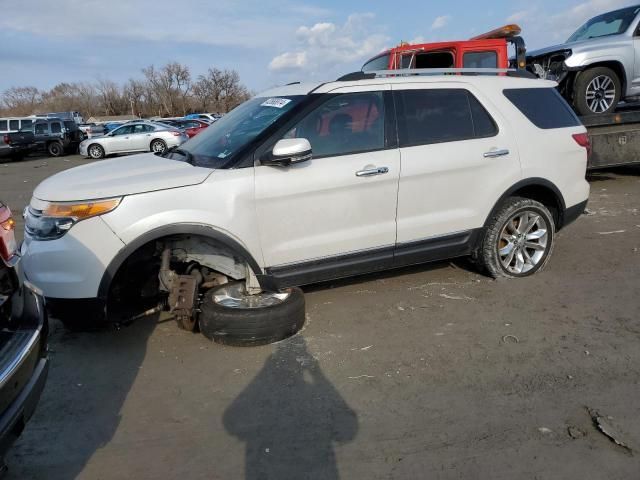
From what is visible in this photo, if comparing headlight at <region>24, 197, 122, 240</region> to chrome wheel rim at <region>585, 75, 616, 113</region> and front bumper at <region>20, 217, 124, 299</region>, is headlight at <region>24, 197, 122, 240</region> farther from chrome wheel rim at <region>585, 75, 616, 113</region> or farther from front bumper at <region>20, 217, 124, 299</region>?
chrome wheel rim at <region>585, 75, 616, 113</region>

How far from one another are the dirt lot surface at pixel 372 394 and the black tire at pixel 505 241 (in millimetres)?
179

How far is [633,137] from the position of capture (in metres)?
7.42

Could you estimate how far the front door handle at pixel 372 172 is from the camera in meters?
3.67

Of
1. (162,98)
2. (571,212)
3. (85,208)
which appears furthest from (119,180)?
(162,98)

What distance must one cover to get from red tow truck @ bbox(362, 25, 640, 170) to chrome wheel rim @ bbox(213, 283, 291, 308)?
580 cm

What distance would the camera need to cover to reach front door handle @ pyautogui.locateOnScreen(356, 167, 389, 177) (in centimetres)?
367

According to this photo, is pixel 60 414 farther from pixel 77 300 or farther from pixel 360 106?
pixel 360 106

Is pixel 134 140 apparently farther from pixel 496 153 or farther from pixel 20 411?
pixel 20 411

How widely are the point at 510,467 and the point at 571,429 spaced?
0.49m

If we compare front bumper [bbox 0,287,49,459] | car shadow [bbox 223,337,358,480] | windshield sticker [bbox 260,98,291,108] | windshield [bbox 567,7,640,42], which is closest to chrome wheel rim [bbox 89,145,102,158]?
windshield [bbox 567,7,640,42]

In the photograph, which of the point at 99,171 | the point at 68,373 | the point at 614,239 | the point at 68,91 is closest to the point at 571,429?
the point at 68,373

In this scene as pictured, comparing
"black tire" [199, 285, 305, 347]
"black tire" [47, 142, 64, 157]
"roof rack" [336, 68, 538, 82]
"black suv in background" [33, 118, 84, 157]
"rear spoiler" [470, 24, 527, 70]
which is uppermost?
"black suv in background" [33, 118, 84, 157]

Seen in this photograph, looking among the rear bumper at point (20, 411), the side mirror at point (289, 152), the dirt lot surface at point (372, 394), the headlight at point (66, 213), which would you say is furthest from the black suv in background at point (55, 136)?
the rear bumper at point (20, 411)

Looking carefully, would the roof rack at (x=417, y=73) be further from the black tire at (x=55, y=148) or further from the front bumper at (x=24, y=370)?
the black tire at (x=55, y=148)
